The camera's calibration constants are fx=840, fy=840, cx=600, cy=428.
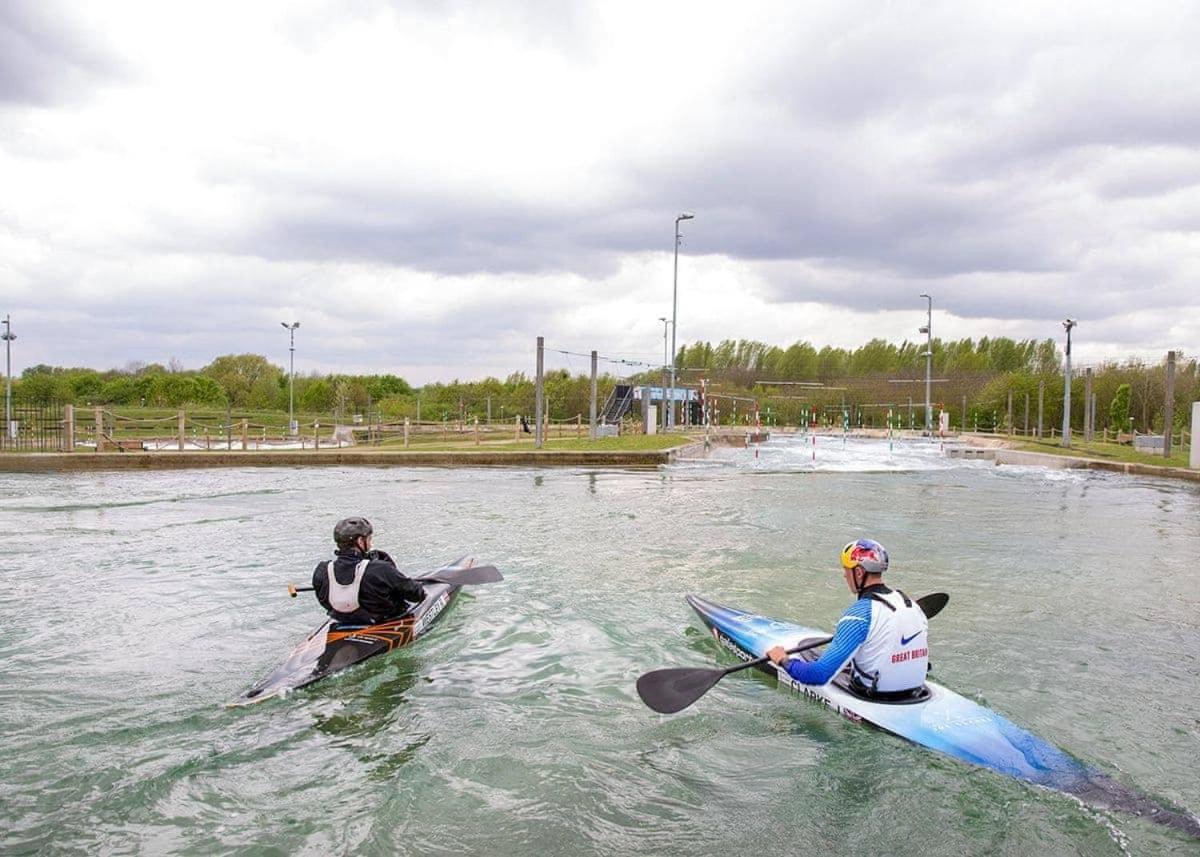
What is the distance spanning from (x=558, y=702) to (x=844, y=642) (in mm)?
2221

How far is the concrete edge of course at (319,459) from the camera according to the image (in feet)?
73.6

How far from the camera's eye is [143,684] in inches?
253

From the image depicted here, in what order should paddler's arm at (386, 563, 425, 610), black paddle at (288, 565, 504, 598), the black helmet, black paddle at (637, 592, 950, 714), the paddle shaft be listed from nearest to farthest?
black paddle at (637, 592, 950, 714), the paddle shaft, the black helmet, paddler's arm at (386, 563, 425, 610), black paddle at (288, 565, 504, 598)

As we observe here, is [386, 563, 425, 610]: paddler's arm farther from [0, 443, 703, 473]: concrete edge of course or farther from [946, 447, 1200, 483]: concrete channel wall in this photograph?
[946, 447, 1200, 483]: concrete channel wall

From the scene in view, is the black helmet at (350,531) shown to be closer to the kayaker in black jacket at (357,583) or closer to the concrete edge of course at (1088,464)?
the kayaker in black jacket at (357,583)

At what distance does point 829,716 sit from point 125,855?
4.11 meters

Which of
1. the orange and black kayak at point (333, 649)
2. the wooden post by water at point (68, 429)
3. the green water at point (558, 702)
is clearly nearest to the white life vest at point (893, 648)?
the green water at point (558, 702)

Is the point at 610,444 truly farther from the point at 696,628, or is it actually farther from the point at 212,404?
the point at 212,404

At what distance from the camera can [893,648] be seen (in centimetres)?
505

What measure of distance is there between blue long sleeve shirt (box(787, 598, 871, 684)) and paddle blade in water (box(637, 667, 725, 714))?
61 centimetres

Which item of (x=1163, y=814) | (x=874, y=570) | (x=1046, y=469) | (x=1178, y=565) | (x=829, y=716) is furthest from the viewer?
(x=1046, y=469)

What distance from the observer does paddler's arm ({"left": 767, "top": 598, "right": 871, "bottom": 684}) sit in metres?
5.04

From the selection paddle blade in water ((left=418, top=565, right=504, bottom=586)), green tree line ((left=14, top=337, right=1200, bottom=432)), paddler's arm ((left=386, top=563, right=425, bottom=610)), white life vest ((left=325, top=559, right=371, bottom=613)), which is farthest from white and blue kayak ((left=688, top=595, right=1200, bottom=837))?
green tree line ((left=14, top=337, right=1200, bottom=432))

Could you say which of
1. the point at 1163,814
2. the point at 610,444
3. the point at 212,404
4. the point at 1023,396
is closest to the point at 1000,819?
the point at 1163,814
